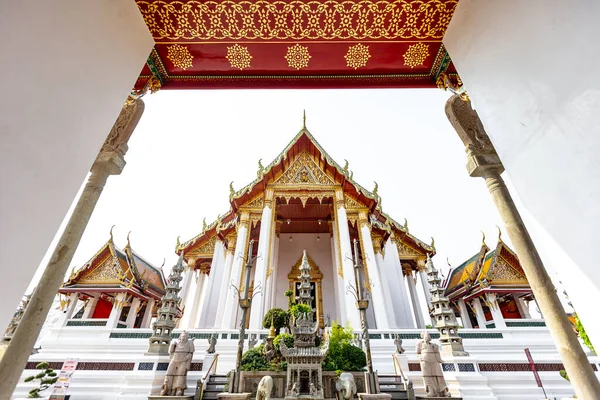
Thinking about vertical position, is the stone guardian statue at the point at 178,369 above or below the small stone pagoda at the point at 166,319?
below

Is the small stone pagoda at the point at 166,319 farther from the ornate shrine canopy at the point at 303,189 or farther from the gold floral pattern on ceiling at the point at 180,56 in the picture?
the gold floral pattern on ceiling at the point at 180,56

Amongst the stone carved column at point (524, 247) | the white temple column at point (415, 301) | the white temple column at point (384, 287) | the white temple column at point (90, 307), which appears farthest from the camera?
the white temple column at point (415, 301)

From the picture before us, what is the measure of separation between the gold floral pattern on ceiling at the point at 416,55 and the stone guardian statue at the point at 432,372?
13.8ft

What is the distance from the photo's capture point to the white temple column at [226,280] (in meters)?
8.29

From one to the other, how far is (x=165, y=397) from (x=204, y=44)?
15.0 ft

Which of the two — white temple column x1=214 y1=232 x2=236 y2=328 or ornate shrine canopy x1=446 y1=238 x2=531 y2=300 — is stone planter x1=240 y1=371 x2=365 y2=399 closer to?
white temple column x1=214 y1=232 x2=236 y2=328

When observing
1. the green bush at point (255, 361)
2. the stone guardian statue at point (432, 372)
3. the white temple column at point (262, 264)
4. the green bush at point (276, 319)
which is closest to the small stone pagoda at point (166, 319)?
the green bush at point (255, 361)

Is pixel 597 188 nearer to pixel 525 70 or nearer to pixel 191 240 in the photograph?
pixel 525 70

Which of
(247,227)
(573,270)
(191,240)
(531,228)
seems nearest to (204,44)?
(531,228)

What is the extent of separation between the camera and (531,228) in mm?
1468

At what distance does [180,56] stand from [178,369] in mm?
4328

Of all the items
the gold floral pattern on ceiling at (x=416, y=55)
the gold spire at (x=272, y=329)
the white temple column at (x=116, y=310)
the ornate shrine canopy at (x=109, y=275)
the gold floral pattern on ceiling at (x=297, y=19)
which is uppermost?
the ornate shrine canopy at (x=109, y=275)

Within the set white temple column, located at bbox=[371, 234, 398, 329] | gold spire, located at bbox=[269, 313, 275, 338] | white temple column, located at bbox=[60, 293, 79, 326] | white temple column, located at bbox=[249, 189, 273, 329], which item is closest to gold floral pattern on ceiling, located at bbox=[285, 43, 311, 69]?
gold spire, located at bbox=[269, 313, 275, 338]

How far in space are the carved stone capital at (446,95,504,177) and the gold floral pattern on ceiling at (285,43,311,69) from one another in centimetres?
148
